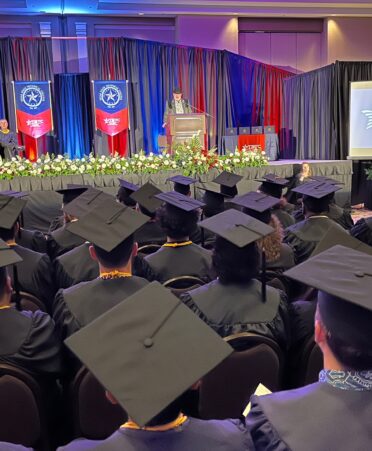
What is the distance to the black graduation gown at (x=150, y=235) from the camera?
15.2 feet

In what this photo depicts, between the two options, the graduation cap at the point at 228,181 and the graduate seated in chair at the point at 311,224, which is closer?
the graduate seated in chair at the point at 311,224

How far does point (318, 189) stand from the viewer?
170 inches

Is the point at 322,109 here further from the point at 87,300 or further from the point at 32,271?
the point at 87,300

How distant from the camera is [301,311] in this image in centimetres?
237

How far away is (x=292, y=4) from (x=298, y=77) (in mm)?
2037

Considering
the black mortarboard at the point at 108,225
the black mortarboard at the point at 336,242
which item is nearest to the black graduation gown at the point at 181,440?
the black mortarboard at the point at 108,225

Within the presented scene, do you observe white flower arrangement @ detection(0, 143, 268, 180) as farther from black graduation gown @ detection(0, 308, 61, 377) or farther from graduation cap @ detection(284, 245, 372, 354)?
graduation cap @ detection(284, 245, 372, 354)

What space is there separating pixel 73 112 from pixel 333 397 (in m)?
12.8

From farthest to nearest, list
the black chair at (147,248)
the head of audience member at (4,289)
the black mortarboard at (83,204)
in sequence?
the black chair at (147,248)
the black mortarboard at (83,204)
the head of audience member at (4,289)

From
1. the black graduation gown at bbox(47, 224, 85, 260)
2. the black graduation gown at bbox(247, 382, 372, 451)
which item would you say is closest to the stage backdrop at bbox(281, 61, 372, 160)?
the black graduation gown at bbox(47, 224, 85, 260)

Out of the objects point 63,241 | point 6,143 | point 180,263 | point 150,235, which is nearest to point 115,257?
point 180,263

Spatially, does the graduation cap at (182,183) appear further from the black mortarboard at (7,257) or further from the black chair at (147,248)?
the black mortarboard at (7,257)

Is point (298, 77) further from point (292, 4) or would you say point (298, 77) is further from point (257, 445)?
point (257, 445)

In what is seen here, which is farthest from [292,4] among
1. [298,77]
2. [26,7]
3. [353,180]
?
[26,7]
